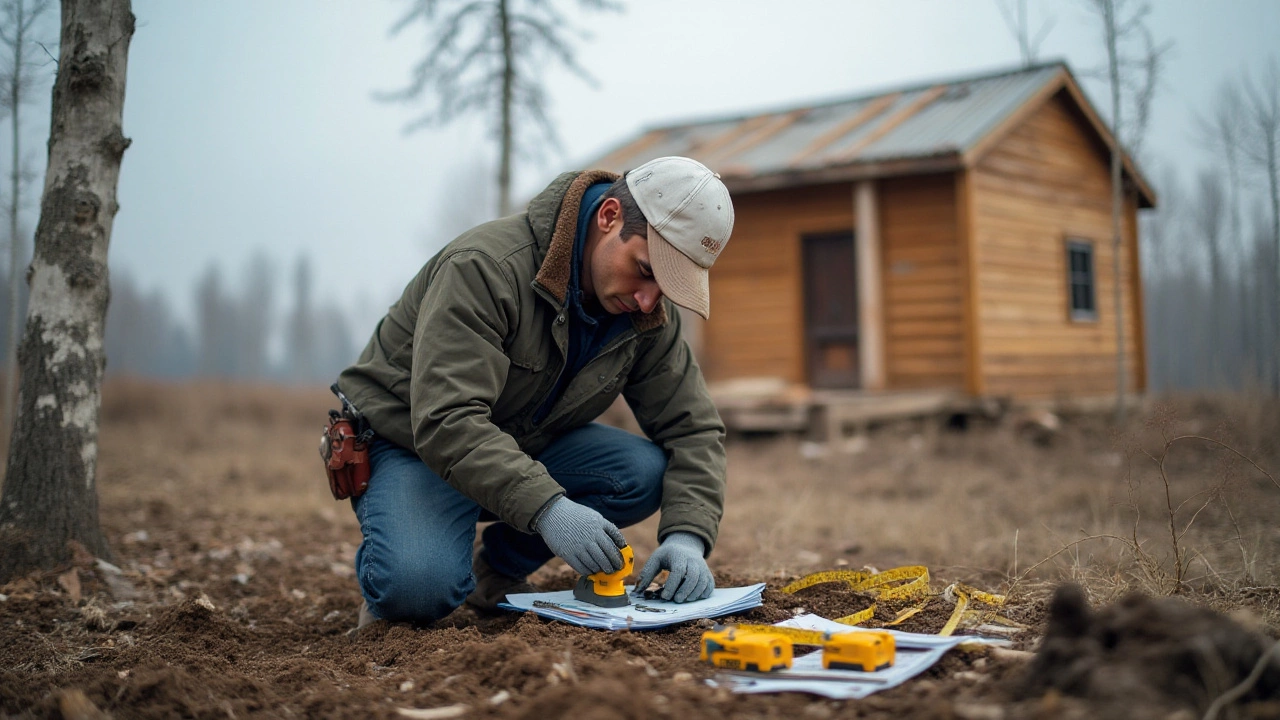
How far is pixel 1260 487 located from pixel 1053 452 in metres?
2.63

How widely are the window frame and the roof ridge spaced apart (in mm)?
2265

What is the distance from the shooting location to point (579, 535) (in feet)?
8.14

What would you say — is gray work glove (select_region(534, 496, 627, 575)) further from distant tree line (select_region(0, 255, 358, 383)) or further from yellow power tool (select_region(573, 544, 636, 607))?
distant tree line (select_region(0, 255, 358, 383))

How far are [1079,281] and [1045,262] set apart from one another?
Answer: 1192 mm

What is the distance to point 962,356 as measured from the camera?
10.3m

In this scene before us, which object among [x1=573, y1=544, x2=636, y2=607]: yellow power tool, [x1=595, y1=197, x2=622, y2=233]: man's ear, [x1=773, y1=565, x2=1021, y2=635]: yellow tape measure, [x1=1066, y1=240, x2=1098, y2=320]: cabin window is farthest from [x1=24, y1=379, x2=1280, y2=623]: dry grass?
[x1=1066, y1=240, x2=1098, y2=320]: cabin window

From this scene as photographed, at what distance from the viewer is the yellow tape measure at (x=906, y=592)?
246 cm

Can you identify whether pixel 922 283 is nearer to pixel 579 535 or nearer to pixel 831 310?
pixel 831 310

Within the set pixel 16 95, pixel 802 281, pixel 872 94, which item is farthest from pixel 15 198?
pixel 872 94

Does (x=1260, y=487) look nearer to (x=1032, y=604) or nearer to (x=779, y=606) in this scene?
(x=1032, y=604)

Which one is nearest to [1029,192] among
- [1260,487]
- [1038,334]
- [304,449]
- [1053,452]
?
[1038,334]

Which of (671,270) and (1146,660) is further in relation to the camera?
(671,270)

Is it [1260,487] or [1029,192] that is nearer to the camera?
[1260,487]

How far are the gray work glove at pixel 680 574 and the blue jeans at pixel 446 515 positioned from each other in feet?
A: 1.27
